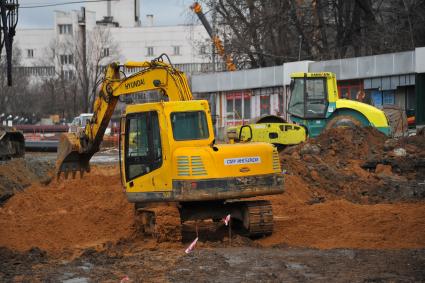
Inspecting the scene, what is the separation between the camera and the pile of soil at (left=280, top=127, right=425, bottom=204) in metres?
19.0

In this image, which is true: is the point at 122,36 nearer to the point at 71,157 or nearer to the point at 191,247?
the point at 71,157

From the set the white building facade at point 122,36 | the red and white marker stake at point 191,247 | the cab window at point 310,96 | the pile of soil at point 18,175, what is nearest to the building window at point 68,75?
the white building facade at point 122,36

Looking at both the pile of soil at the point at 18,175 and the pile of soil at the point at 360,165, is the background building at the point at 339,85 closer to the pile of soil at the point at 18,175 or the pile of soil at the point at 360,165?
the pile of soil at the point at 360,165

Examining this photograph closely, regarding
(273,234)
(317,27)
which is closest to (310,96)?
(273,234)

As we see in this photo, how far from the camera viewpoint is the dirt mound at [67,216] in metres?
13.6

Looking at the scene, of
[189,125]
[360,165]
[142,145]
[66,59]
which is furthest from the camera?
[66,59]

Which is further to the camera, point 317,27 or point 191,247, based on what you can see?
point 317,27

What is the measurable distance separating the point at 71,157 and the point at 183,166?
4500 mm

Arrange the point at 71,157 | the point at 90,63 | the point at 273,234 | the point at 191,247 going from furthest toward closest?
the point at 90,63, the point at 71,157, the point at 273,234, the point at 191,247

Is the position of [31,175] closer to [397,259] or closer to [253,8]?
[397,259]

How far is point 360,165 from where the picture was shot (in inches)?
865

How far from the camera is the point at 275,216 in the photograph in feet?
51.5

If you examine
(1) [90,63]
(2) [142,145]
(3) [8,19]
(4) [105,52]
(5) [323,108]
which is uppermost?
(4) [105,52]

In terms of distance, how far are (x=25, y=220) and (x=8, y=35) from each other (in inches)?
485
